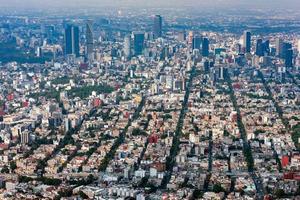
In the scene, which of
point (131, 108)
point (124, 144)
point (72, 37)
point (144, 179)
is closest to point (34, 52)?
point (72, 37)

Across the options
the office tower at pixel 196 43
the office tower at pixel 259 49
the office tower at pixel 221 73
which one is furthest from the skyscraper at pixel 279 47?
the office tower at pixel 221 73

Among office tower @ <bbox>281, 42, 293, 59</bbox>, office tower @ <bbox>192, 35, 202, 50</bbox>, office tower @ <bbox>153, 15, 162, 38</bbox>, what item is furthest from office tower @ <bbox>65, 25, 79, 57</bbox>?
office tower @ <bbox>281, 42, 293, 59</bbox>

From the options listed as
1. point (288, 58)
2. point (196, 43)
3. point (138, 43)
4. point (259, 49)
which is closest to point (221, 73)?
point (288, 58)

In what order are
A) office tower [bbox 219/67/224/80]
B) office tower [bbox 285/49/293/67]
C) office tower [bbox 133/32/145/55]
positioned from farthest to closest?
office tower [bbox 133/32/145/55], office tower [bbox 285/49/293/67], office tower [bbox 219/67/224/80]

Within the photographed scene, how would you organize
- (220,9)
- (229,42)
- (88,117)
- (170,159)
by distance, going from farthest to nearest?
1. (220,9)
2. (229,42)
3. (88,117)
4. (170,159)

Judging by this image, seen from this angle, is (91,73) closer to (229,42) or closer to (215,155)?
(229,42)

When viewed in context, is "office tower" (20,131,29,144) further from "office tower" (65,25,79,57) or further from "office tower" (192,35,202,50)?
"office tower" (192,35,202,50)

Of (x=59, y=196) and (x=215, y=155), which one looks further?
(x=215, y=155)

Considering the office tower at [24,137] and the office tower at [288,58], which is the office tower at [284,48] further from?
the office tower at [24,137]
